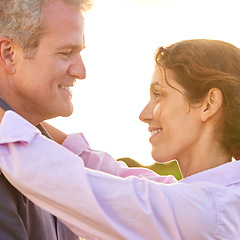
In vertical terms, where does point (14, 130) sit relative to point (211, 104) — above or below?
below

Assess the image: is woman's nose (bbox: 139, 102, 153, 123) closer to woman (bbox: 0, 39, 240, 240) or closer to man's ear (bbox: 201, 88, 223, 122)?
woman (bbox: 0, 39, 240, 240)

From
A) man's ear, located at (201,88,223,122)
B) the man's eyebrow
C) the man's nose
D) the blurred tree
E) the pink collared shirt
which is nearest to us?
the pink collared shirt

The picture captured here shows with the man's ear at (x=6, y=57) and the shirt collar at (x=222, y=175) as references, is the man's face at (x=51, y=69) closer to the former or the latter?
the man's ear at (x=6, y=57)

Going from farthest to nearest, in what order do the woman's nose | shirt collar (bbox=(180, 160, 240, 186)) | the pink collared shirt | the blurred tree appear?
the blurred tree, the woman's nose, shirt collar (bbox=(180, 160, 240, 186)), the pink collared shirt

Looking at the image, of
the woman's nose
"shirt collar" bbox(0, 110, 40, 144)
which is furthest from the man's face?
"shirt collar" bbox(0, 110, 40, 144)

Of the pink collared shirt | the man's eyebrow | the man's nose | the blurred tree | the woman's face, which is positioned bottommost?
the blurred tree

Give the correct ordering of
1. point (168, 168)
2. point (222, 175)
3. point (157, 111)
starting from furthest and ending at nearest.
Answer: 1. point (168, 168)
2. point (157, 111)
3. point (222, 175)

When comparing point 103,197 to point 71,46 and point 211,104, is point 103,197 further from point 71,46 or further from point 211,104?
point 71,46

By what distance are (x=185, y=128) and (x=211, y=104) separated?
20 centimetres

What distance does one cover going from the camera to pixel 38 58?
290cm

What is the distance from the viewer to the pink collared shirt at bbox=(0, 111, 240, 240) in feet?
6.15

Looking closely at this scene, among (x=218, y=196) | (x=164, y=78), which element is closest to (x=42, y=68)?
(x=164, y=78)

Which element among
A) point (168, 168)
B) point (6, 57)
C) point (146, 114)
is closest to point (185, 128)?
point (146, 114)

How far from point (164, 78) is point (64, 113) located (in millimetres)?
759
